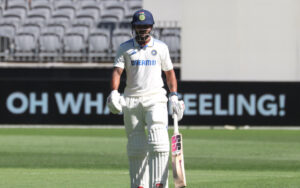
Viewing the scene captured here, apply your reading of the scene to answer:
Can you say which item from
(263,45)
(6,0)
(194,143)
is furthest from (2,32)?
(194,143)

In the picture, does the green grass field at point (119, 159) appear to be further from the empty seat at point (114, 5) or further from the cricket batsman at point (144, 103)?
the empty seat at point (114, 5)

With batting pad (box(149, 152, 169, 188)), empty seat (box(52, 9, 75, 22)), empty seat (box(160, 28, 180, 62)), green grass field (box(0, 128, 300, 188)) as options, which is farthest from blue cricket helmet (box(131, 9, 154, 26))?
empty seat (box(52, 9, 75, 22))

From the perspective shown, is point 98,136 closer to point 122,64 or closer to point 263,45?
point 263,45

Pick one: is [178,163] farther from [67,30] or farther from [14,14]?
[14,14]

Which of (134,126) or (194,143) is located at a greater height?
(134,126)

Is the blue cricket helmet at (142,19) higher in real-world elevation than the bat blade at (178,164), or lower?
higher

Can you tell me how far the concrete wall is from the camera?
70.0 ft

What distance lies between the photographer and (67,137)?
55.3 feet

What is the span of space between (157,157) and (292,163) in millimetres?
4923

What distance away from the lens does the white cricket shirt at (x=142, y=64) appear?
7184mm

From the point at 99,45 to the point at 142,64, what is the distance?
56.3 feet

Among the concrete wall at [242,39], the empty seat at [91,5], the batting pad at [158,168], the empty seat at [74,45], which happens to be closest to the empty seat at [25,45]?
the empty seat at [74,45]

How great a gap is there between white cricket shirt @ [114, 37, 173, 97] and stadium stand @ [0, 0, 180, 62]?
1616 cm

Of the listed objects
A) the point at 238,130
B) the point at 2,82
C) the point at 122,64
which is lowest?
the point at 238,130
